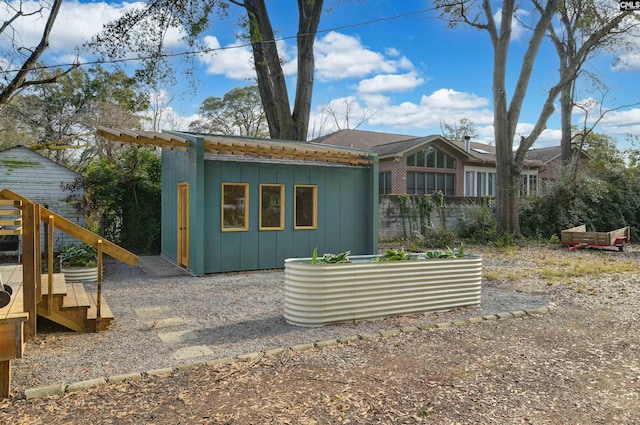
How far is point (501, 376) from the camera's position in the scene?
3494 mm

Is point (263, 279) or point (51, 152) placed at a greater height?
point (51, 152)

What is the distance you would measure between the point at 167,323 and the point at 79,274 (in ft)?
11.2

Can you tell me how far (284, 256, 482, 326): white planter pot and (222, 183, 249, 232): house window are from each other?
11.9ft

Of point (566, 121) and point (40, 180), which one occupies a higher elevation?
point (566, 121)

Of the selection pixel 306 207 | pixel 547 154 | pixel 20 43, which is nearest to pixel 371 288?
pixel 306 207

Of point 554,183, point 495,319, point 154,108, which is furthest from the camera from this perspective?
point 154,108

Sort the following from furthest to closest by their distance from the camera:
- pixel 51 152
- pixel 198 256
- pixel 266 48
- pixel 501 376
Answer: pixel 51 152 → pixel 266 48 → pixel 198 256 → pixel 501 376

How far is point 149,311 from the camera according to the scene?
5.58m

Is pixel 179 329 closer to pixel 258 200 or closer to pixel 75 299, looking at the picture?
pixel 75 299

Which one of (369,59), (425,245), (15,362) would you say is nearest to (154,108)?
(369,59)

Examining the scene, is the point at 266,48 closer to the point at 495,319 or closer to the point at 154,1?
the point at 154,1

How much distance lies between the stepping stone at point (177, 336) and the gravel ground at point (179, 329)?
1cm

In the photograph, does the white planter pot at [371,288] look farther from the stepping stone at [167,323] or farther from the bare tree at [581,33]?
the bare tree at [581,33]

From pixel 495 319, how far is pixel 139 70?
460 inches
